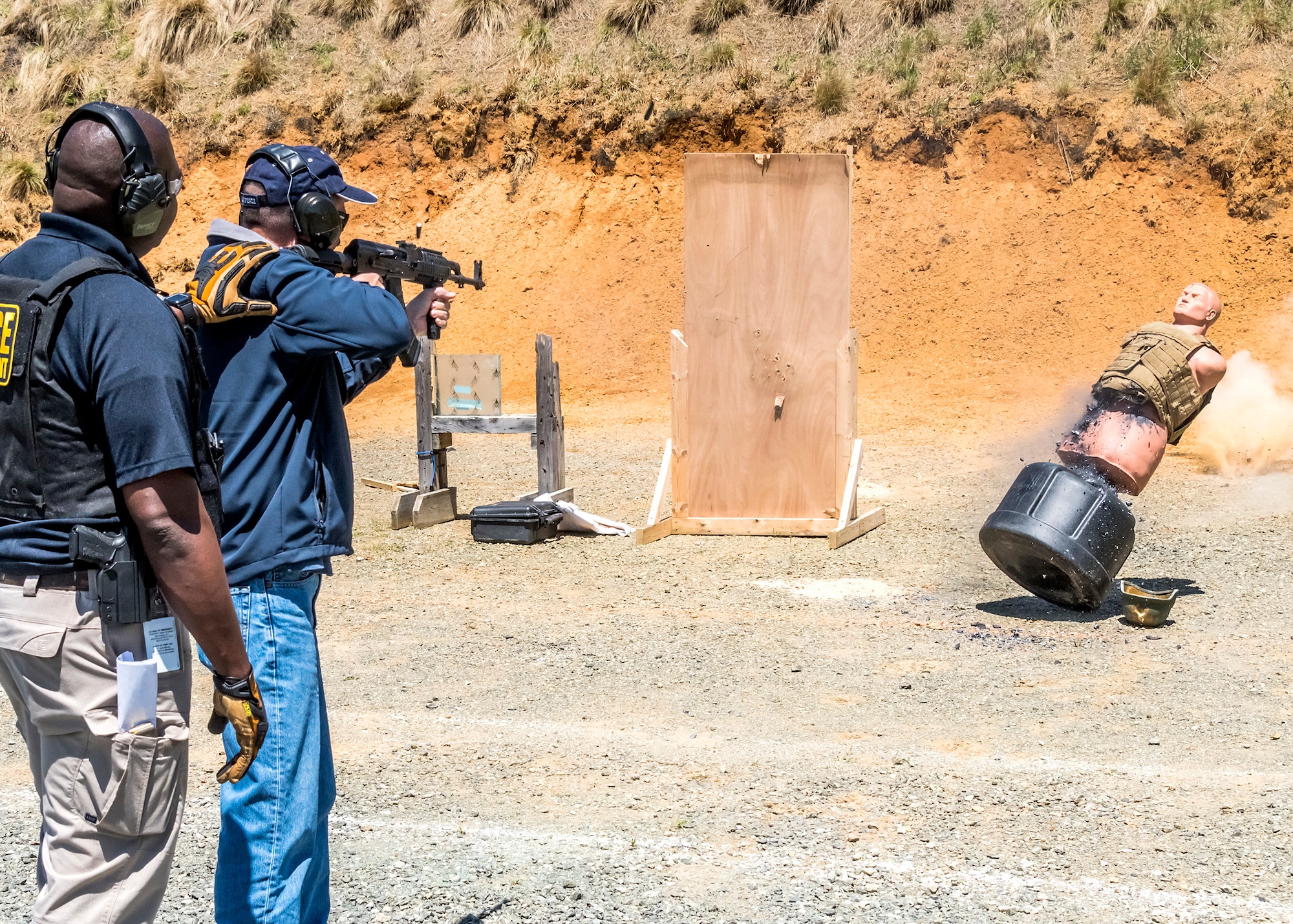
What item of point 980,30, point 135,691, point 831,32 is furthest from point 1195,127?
point 135,691

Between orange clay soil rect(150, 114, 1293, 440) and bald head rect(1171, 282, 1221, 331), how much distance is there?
674 cm

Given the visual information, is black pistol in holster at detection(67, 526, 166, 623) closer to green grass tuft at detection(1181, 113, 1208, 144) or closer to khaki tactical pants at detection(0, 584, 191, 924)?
khaki tactical pants at detection(0, 584, 191, 924)

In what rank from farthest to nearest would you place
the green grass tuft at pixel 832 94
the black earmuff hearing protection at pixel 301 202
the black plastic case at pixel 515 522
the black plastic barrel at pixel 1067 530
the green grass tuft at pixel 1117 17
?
the green grass tuft at pixel 832 94
the green grass tuft at pixel 1117 17
the black plastic case at pixel 515 522
the black plastic barrel at pixel 1067 530
the black earmuff hearing protection at pixel 301 202

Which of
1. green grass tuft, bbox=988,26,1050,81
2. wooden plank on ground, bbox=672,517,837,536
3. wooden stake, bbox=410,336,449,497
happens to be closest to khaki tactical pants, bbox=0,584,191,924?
wooden plank on ground, bbox=672,517,837,536

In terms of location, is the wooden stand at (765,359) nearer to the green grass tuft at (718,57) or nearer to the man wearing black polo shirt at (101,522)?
the man wearing black polo shirt at (101,522)

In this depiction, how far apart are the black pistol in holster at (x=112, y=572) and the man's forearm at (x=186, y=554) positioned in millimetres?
34

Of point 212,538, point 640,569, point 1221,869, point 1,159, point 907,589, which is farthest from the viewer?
point 1,159

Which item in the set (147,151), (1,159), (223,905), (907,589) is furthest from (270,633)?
(1,159)

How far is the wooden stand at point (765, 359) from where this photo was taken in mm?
8062

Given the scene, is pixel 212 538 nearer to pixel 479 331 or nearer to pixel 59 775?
pixel 59 775

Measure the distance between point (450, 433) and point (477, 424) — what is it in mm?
262

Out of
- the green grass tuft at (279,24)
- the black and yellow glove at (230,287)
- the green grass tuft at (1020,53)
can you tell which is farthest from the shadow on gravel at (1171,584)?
the green grass tuft at (279,24)

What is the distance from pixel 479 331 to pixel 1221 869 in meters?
15.7

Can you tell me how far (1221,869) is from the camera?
11.3ft
